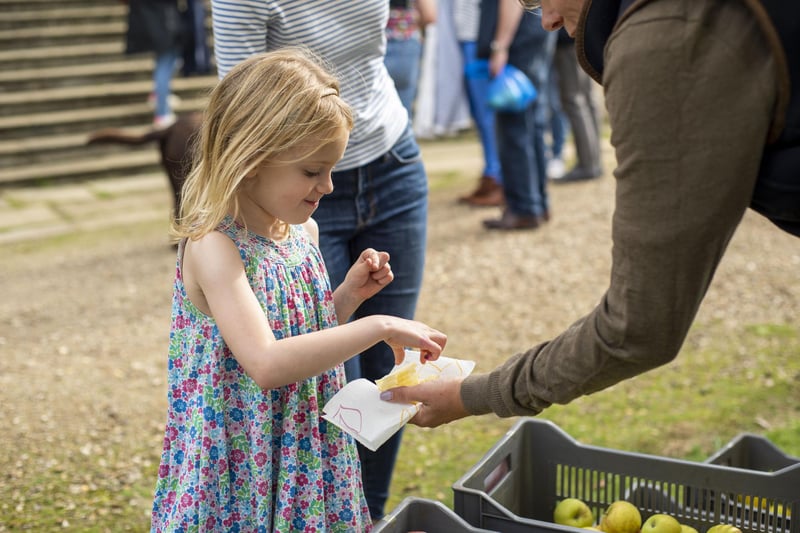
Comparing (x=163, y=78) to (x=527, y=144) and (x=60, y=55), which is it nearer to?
(x=60, y=55)

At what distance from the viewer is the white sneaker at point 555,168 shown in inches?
324

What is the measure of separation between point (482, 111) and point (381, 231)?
482cm

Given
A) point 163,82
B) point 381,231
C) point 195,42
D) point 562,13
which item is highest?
point 562,13

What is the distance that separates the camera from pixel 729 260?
20.1ft

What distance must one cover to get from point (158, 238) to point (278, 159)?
520cm

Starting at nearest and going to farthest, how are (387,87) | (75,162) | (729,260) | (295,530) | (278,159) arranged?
(278,159) < (295,530) < (387,87) < (729,260) < (75,162)

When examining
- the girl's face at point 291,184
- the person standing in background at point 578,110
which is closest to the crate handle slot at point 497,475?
the girl's face at point 291,184

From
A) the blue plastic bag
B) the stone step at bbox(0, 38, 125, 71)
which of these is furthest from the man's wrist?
the stone step at bbox(0, 38, 125, 71)

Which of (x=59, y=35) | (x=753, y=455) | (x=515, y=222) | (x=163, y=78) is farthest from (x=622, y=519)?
(x=59, y=35)

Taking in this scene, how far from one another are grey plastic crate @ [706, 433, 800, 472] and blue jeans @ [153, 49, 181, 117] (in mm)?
A: 7122

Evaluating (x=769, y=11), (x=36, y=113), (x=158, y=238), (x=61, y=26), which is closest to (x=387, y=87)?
(x=769, y=11)

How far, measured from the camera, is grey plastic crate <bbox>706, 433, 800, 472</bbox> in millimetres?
2807

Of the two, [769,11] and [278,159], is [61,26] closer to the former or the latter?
[278,159]

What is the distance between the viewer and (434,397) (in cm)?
205
